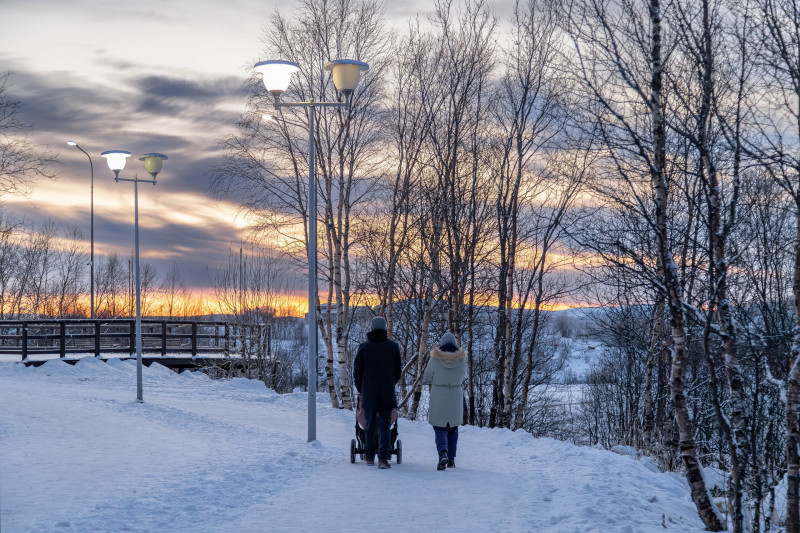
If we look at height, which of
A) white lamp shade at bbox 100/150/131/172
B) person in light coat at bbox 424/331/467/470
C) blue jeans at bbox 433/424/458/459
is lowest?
blue jeans at bbox 433/424/458/459

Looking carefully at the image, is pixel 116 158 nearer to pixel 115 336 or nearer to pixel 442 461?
pixel 442 461

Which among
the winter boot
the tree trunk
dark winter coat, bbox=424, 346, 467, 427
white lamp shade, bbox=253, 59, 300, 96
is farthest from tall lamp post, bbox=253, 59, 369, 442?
the tree trunk

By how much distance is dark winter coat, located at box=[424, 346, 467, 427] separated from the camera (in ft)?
33.6

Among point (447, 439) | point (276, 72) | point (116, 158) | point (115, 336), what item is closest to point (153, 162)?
point (116, 158)

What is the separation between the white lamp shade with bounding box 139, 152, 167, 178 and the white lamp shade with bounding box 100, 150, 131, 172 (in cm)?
51

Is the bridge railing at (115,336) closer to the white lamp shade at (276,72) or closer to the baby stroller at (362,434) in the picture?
the white lamp shade at (276,72)

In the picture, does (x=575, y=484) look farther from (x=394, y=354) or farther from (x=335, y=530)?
(x=335, y=530)

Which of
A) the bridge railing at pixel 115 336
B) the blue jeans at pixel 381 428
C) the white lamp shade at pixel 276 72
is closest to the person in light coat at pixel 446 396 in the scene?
the blue jeans at pixel 381 428

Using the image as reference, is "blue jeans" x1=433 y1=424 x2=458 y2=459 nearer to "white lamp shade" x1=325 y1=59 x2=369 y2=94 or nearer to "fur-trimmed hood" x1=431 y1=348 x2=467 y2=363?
"fur-trimmed hood" x1=431 y1=348 x2=467 y2=363

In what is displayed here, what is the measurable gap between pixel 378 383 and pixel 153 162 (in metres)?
9.60

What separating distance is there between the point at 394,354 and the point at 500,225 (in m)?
12.5

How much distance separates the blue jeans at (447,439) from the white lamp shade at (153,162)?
9988mm

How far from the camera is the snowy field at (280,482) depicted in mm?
6918

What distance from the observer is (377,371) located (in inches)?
396
